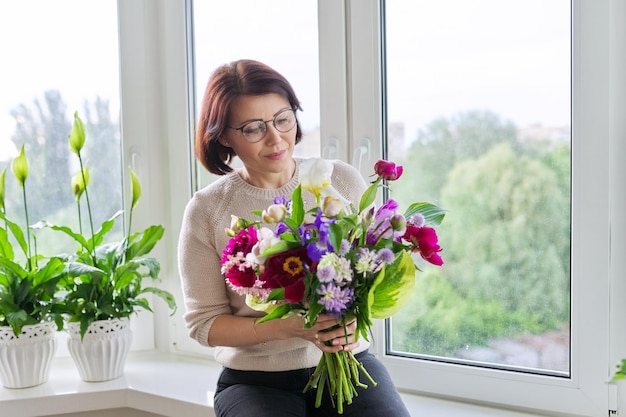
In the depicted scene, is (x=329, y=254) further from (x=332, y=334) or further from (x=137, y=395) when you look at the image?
(x=137, y=395)

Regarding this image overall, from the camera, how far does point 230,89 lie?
1682mm

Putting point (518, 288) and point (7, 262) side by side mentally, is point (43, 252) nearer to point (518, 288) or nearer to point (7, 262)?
point (7, 262)

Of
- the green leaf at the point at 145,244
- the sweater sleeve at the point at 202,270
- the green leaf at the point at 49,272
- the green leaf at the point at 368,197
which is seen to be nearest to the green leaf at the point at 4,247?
the green leaf at the point at 49,272

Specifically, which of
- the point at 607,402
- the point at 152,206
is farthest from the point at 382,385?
the point at 152,206

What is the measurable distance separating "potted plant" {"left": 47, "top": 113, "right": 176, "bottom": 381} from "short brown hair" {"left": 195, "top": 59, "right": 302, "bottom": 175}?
1.69 ft

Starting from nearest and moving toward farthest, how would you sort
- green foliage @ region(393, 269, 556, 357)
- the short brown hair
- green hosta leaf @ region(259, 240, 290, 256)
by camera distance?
green hosta leaf @ region(259, 240, 290, 256)
the short brown hair
green foliage @ region(393, 269, 556, 357)

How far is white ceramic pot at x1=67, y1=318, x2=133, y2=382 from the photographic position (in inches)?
82.8

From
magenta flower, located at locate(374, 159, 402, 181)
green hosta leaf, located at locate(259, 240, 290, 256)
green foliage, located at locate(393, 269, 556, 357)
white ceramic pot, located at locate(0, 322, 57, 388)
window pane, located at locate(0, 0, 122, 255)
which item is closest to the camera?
green hosta leaf, located at locate(259, 240, 290, 256)

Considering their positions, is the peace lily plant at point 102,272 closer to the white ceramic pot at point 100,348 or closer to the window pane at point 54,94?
the white ceramic pot at point 100,348

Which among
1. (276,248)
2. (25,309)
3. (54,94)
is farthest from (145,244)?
(276,248)

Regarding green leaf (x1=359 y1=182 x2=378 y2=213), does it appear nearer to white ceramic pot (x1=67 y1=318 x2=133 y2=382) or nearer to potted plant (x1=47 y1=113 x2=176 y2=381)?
potted plant (x1=47 y1=113 x2=176 y2=381)

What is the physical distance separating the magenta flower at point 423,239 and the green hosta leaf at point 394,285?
4 centimetres

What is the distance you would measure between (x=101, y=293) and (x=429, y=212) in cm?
110

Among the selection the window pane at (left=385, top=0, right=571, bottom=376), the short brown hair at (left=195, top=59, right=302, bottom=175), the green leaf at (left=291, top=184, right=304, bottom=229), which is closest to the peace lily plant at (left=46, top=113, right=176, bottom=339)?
the short brown hair at (left=195, top=59, right=302, bottom=175)
